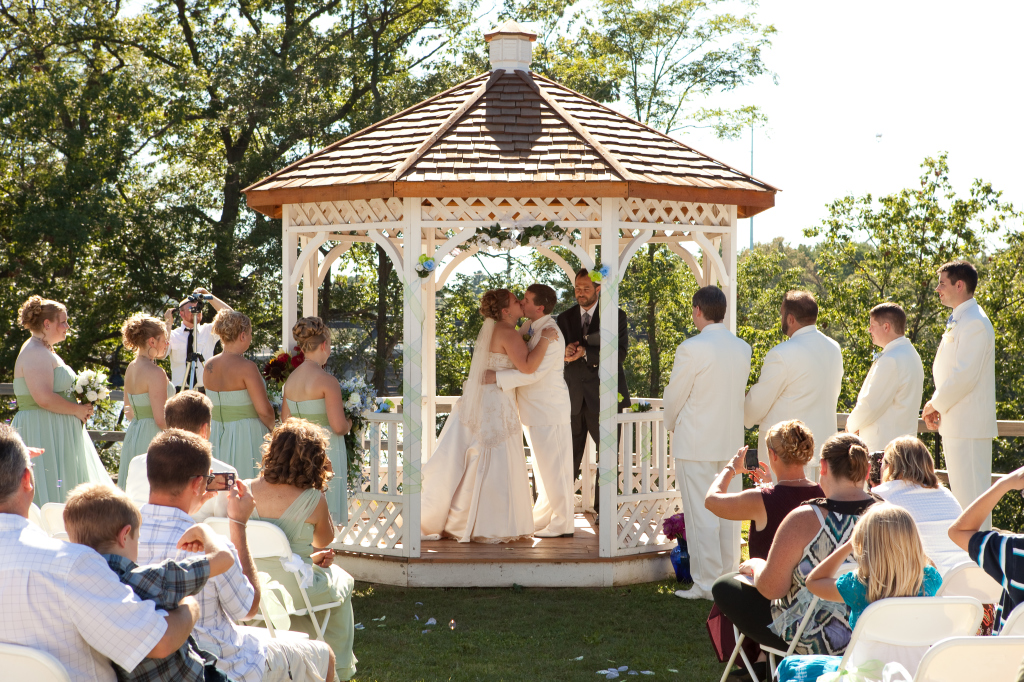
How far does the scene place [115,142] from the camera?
57.5 ft

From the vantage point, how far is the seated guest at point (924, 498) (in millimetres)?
4328

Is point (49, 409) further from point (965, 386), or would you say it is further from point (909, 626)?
point (965, 386)

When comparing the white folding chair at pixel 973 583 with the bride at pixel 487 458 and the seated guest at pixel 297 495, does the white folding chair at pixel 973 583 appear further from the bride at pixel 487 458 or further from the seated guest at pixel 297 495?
the bride at pixel 487 458

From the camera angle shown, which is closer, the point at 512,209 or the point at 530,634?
the point at 530,634

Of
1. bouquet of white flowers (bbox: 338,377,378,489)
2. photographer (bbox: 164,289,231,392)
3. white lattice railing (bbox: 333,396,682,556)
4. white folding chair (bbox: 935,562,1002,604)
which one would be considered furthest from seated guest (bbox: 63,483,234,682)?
photographer (bbox: 164,289,231,392)

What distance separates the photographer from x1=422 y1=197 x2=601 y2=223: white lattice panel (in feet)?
24.5

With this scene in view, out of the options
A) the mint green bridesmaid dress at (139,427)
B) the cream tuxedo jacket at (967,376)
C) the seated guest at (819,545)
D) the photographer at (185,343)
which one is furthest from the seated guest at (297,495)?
the photographer at (185,343)

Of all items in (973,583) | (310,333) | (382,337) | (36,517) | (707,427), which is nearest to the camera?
(973,583)

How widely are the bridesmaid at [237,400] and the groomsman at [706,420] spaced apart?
303cm

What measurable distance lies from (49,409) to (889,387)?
6.16 metres

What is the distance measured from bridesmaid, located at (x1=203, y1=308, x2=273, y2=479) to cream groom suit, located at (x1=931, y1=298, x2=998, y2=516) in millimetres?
5041

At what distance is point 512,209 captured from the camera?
24.5 feet

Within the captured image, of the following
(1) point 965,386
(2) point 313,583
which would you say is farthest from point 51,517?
(1) point 965,386

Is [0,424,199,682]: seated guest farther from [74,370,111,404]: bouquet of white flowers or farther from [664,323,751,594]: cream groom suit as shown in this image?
[664,323,751,594]: cream groom suit
